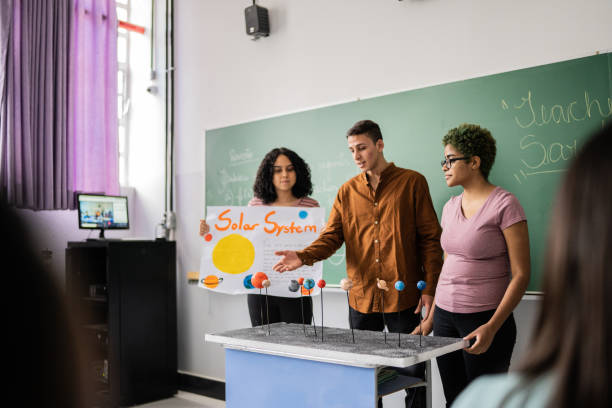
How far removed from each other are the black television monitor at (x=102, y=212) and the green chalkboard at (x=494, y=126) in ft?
4.25

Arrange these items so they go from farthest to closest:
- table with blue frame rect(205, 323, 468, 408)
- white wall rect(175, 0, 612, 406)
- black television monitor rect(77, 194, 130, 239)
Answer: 1. black television monitor rect(77, 194, 130, 239)
2. white wall rect(175, 0, 612, 406)
3. table with blue frame rect(205, 323, 468, 408)

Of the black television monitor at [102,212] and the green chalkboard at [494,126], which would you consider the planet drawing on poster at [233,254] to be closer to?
the green chalkboard at [494,126]

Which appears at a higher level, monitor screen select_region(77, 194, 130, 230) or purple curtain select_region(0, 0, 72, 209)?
purple curtain select_region(0, 0, 72, 209)

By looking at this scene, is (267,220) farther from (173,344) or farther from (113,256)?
(173,344)

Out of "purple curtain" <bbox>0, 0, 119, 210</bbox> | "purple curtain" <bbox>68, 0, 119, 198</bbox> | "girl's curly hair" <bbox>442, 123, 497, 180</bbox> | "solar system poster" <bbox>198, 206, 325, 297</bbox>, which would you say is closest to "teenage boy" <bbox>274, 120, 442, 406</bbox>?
"girl's curly hair" <bbox>442, 123, 497, 180</bbox>

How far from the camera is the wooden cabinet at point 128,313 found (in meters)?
3.82

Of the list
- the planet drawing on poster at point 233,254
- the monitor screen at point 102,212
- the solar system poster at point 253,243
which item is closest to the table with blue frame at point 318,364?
the solar system poster at point 253,243

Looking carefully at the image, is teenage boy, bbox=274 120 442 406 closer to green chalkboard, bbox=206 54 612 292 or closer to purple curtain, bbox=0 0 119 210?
green chalkboard, bbox=206 54 612 292

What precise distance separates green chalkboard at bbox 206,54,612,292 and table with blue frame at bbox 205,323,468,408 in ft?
3.07

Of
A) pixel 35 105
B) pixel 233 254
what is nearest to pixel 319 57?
pixel 233 254

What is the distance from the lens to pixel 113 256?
384 cm

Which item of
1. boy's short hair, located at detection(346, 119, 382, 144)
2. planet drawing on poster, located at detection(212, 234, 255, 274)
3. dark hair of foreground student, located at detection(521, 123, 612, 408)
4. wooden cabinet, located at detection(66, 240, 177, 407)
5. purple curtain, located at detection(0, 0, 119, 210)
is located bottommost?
wooden cabinet, located at detection(66, 240, 177, 407)

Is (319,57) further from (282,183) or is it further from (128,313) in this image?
(128,313)

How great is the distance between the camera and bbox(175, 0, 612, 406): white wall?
107 inches
